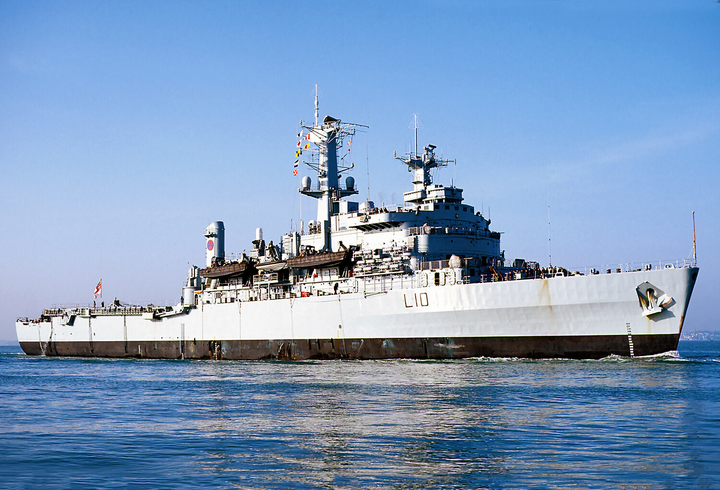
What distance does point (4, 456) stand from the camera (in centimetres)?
1414

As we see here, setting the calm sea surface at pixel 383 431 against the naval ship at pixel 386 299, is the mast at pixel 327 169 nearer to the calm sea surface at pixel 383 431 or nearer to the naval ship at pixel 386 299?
the naval ship at pixel 386 299

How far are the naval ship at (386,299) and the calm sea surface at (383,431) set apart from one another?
3.05 m

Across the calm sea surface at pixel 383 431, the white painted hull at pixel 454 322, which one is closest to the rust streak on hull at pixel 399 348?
the white painted hull at pixel 454 322

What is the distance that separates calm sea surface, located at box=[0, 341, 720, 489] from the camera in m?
12.0

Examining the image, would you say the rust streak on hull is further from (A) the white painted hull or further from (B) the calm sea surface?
(B) the calm sea surface

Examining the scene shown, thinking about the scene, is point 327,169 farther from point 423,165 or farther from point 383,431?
point 383,431

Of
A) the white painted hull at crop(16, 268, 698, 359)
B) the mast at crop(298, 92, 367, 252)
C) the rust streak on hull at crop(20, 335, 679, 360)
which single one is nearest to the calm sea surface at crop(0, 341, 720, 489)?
the rust streak on hull at crop(20, 335, 679, 360)

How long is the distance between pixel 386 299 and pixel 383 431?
21240 mm

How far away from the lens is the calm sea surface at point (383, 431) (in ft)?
39.3

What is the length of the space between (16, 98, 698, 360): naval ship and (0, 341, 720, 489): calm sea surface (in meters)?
3.05

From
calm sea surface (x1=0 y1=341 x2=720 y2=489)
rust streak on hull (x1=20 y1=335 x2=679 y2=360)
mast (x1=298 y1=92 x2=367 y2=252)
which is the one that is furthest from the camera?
mast (x1=298 y1=92 x2=367 y2=252)

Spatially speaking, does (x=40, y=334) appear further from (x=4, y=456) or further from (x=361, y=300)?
(x=4, y=456)

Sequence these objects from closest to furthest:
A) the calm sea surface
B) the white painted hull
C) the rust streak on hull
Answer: the calm sea surface < the white painted hull < the rust streak on hull

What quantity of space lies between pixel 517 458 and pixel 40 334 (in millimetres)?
58233
